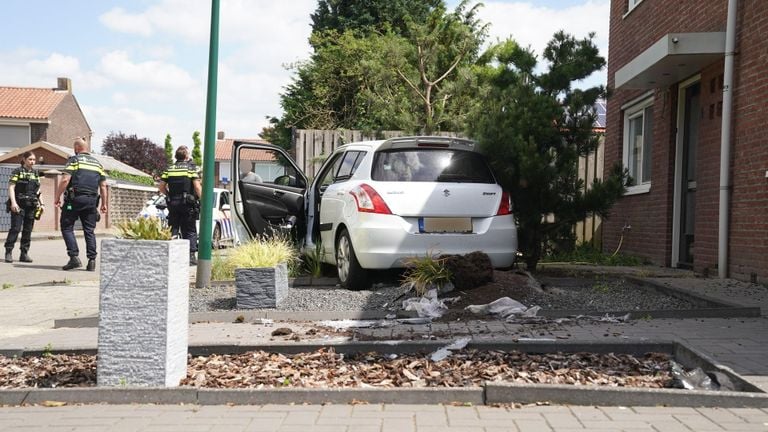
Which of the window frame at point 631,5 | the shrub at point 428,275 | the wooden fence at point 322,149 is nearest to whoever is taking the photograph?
the shrub at point 428,275

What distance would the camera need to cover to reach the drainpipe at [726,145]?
8.59 metres

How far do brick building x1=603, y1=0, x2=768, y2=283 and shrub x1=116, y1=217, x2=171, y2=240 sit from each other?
633 centimetres

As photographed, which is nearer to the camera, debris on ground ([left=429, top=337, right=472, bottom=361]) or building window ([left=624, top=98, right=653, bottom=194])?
debris on ground ([left=429, top=337, right=472, bottom=361])

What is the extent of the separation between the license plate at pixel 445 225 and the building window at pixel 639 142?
476 centimetres

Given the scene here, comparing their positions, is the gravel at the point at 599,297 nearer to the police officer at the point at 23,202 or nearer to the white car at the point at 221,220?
the police officer at the point at 23,202

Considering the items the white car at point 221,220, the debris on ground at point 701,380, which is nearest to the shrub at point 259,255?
the debris on ground at point 701,380

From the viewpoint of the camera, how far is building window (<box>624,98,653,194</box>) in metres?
12.0

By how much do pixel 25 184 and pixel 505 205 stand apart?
976cm

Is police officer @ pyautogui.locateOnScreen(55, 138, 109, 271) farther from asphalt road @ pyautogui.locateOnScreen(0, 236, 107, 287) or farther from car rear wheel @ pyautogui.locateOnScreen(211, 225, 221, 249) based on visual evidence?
car rear wheel @ pyautogui.locateOnScreen(211, 225, 221, 249)

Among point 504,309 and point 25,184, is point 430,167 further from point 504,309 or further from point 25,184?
point 25,184

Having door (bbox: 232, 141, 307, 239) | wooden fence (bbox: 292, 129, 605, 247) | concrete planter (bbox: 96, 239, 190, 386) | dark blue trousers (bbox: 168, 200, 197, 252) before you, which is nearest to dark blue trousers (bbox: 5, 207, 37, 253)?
dark blue trousers (bbox: 168, 200, 197, 252)

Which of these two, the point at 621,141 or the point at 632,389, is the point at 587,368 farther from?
the point at 621,141

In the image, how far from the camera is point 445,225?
7.73 meters

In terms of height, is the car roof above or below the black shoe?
above
